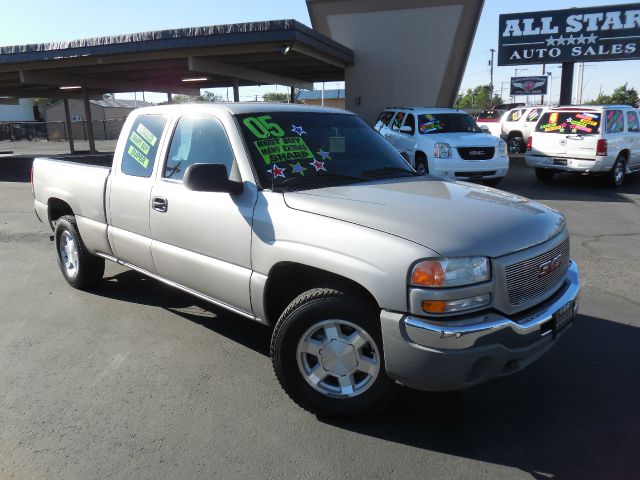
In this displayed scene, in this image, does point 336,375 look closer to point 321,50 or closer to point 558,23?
point 321,50

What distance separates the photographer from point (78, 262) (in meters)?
5.32

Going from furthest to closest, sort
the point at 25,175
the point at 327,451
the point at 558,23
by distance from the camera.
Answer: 1. the point at 558,23
2. the point at 25,175
3. the point at 327,451

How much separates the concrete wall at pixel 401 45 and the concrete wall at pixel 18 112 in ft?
197

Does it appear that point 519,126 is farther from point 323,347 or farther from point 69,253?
point 323,347

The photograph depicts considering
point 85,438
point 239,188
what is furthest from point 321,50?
point 85,438

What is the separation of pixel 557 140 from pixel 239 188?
36.1 feet

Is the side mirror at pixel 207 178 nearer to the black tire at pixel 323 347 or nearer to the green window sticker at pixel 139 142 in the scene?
the black tire at pixel 323 347

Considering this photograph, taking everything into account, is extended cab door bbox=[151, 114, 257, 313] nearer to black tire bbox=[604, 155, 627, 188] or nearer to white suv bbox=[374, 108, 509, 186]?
white suv bbox=[374, 108, 509, 186]

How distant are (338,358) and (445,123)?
10622mm

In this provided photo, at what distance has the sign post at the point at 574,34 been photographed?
782 inches

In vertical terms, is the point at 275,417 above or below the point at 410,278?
below

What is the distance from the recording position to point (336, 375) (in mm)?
3064

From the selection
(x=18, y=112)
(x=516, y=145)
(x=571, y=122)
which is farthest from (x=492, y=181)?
(x=18, y=112)

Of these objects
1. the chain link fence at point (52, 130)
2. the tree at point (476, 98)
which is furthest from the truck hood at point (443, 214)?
the tree at point (476, 98)
